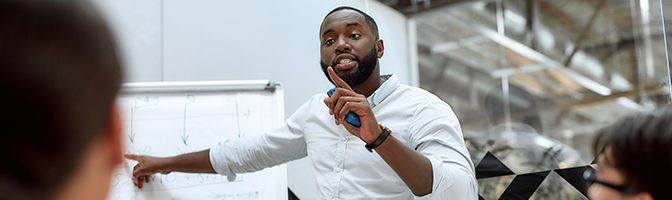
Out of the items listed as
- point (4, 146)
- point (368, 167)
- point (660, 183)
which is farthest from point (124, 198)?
point (4, 146)

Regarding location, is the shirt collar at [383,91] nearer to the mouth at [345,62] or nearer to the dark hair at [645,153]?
the mouth at [345,62]

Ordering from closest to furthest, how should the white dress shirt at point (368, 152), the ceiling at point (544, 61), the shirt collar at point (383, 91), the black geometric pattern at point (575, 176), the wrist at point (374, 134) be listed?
the wrist at point (374, 134) → the white dress shirt at point (368, 152) → the shirt collar at point (383, 91) → the black geometric pattern at point (575, 176) → the ceiling at point (544, 61)

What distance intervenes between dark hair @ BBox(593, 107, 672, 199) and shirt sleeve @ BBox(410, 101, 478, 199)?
0.87m

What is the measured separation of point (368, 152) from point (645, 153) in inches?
45.2

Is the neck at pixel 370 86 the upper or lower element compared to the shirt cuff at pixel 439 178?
upper

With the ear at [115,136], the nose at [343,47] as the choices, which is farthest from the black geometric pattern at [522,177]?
the ear at [115,136]

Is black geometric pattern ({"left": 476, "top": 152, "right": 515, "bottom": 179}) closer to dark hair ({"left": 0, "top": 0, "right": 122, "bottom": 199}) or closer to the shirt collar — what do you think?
the shirt collar

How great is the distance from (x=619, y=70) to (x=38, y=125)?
688 cm

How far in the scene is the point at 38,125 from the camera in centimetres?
34

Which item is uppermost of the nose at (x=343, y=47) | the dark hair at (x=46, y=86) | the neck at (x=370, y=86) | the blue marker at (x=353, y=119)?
the dark hair at (x=46, y=86)

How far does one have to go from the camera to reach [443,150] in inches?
71.1

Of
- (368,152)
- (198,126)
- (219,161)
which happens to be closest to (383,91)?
(368,152)

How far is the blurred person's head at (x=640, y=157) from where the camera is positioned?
798 millimetres

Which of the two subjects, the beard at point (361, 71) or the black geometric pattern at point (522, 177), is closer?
the beard at point (361, 71)
